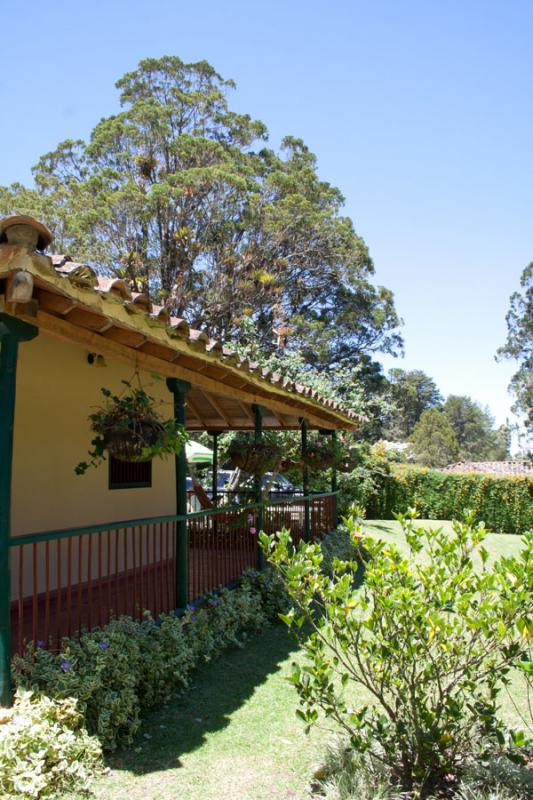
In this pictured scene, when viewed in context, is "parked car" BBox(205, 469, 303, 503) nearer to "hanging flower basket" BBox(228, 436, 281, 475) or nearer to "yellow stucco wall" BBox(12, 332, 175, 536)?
"hanging flower basket" BBox(228, 436, 281, 475)

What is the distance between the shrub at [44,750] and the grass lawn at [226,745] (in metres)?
0.17

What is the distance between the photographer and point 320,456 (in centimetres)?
1088

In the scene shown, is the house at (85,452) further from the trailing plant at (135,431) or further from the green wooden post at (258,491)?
the trailing plant at (135,431)

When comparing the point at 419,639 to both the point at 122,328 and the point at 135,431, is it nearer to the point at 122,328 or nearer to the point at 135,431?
the point at 122,328

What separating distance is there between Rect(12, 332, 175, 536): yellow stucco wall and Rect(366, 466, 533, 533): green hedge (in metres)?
15.0

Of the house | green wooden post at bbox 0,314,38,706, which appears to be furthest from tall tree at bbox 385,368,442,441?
green wooden post at bbox 0,314,38,706

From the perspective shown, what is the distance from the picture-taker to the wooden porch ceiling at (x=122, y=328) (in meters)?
3.32

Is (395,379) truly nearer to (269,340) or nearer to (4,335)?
(269,340)

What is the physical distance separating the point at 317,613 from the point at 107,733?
4347 millimetres

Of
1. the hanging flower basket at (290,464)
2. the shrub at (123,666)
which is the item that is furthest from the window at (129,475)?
the hanging flower basket at (290,464)

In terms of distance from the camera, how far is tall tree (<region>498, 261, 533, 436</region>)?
40.3m

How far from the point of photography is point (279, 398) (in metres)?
8.20

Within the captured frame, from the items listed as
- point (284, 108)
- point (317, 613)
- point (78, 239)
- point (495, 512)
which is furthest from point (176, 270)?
point (317, 613)

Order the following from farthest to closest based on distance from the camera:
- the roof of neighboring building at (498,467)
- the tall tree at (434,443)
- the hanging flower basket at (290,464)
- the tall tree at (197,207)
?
the tall tree at (434,443) < the roof of neighboring building at (498,467) < the tall tree at (197,207) < the hanging flower basket at (290,464)
